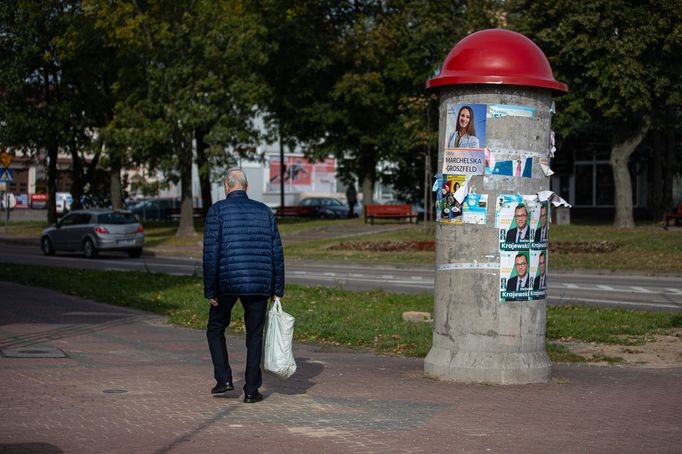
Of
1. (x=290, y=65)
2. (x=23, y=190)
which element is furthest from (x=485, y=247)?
(x=23, y=190)

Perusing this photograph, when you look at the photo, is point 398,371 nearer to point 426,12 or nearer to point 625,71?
point 625,71

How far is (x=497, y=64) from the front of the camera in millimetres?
10016

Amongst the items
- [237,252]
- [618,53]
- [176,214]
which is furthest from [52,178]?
[237,252]

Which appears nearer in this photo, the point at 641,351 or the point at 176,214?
the point at 641,351

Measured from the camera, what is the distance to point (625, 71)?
35500mm

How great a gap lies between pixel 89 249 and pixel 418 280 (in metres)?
15.1

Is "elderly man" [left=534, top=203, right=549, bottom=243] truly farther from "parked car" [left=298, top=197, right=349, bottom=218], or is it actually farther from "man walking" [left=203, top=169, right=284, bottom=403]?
"parked car" [left=298, top=197, right=349, bottom=218]

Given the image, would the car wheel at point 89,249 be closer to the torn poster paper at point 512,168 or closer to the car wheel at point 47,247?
the car wheel at point 47,247

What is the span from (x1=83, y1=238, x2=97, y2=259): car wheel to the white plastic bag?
27042 millimetres

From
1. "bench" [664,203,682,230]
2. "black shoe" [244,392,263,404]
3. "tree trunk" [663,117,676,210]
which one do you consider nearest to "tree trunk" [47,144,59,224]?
"tree trunk" [663,117,676,210]

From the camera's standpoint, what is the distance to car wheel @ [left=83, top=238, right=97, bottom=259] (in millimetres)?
35188

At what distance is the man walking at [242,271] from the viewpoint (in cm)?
885

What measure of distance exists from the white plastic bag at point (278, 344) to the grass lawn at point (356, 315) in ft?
11.3

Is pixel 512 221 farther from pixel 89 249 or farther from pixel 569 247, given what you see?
pixel 89 249
